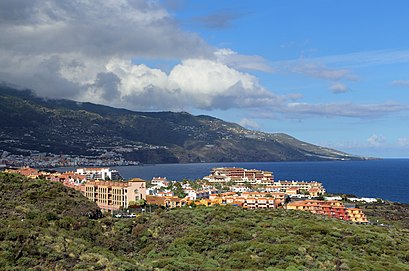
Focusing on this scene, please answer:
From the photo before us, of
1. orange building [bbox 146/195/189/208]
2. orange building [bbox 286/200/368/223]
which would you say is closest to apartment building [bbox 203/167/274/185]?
orange building [bbox 286/200/368/223]

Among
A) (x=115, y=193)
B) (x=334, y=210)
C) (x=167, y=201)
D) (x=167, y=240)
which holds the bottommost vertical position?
(x=334, y=210)

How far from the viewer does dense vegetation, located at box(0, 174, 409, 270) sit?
2380 centimetres

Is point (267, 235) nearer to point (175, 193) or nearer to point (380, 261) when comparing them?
point (380, 261)

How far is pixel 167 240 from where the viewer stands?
3325cm

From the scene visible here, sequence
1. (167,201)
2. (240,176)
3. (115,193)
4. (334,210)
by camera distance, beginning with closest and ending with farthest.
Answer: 1. (334,210)
2. (115,193)
3. (167,201)
4. (240,176)

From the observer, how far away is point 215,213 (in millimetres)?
41375

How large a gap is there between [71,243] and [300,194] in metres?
100

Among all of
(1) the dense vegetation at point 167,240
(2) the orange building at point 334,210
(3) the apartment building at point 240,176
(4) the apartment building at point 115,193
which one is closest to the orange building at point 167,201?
(4) the apartment building at point 115,193

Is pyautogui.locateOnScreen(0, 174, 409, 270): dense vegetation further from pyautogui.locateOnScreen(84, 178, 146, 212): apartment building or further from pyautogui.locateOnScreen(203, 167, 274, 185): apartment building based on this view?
pyautogui.locateOnScreen(203, 167, 274, 185): apartment building

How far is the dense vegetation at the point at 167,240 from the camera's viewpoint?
23.8m

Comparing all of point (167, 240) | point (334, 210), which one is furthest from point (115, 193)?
point (167, 240)

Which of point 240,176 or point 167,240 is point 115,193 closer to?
point 167,240

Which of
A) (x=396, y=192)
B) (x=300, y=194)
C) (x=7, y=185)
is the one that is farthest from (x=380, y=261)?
(x=396, y=192)

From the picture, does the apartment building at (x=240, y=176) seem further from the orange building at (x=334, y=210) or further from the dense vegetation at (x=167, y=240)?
the dense vegetation at (x=167, y=240)
